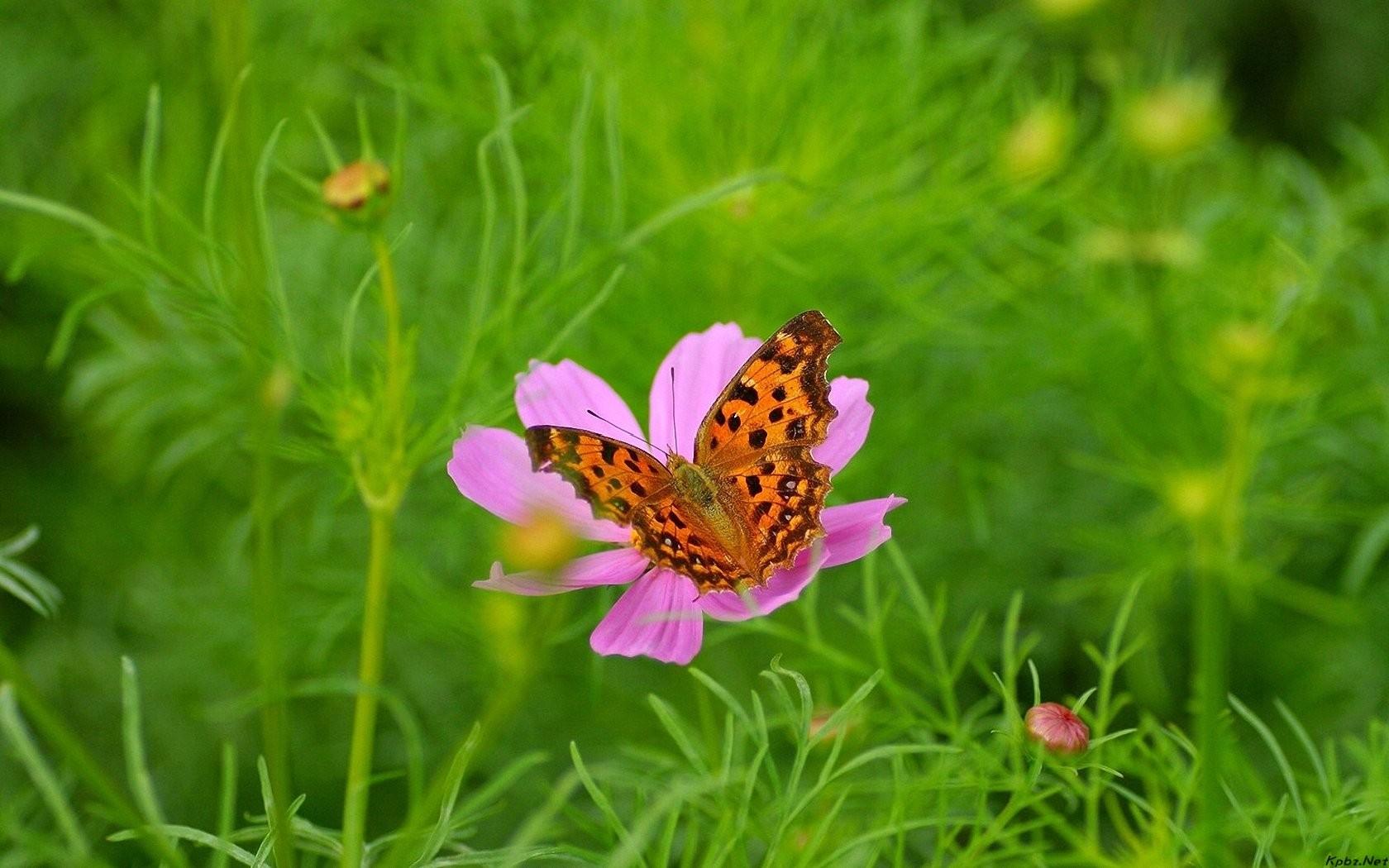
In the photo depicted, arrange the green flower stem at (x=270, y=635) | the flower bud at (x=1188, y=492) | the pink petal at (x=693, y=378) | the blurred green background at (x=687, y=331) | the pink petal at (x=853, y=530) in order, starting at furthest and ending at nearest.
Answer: the blurred green background at (x=687, y=331) → the flower bud at (x=1188, y=492) → the pink petal at (x=693, y=378) → the pink petal at (x=853, y=530) → the green flower stem at (x=270, y=635)

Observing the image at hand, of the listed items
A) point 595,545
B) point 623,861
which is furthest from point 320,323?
point 623,861

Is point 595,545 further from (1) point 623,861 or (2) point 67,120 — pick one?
(2) point 67,120

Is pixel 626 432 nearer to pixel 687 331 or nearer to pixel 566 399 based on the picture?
pixel 566 399

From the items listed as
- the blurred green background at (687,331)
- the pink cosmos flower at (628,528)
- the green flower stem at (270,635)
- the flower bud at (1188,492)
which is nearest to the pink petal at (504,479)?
the pink cosmos flower at (628,528)

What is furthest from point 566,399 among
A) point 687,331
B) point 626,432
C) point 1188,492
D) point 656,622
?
point 1188,492

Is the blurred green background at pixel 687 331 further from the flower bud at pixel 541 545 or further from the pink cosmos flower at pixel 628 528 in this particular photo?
the flower bud at pixel 541 545

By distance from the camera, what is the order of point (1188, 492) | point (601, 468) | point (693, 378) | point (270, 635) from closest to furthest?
point (270, 635)
point (601, 468)
point (693, 378)
point (1188, 492)

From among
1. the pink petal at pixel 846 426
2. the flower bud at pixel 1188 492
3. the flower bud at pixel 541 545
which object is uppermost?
the flower bud at pixel 541 545
